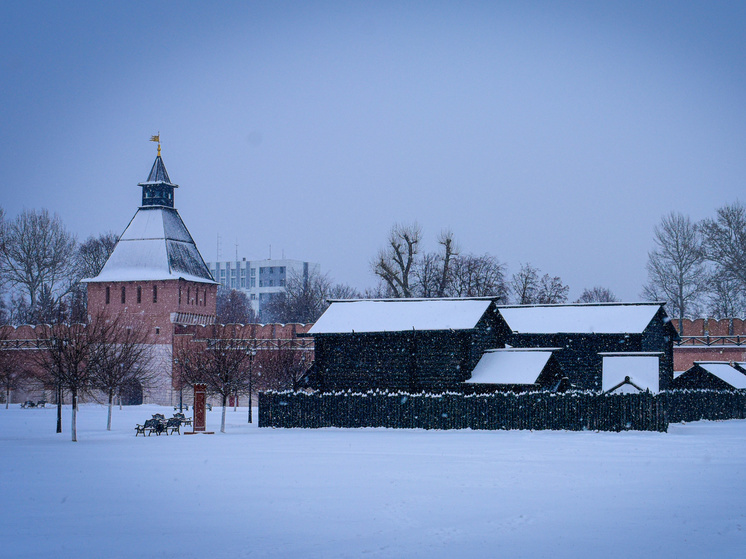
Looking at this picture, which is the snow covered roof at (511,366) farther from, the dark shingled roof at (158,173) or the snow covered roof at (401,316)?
the dark shingled roof at (158,173)

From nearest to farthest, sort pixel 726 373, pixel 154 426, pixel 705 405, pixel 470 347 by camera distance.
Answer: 1. pixel 154 426
2. pixel 470 347
3. pixel 705 405
4. pixel 726 373

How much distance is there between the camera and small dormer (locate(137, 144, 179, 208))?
6681 centimetres

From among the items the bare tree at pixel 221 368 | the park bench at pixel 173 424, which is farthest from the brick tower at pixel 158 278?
the park bench at pixel 173 424

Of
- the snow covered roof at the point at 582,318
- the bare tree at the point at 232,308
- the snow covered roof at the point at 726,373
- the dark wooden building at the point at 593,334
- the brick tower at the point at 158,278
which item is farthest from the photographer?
the bare tree at the point at 232,308

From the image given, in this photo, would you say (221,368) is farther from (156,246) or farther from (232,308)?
(232,308)

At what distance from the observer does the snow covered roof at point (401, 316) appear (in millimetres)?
38500

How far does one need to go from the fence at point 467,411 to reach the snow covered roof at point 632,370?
18.5 ft

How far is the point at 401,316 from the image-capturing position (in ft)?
131

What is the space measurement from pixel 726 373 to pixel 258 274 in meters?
135

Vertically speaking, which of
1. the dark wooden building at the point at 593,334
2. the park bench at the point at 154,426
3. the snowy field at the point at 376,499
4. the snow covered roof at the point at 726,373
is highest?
the dark wooden building at the point at 593,334

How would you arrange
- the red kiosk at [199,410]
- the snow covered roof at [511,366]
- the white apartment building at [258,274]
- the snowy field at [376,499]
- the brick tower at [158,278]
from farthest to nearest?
the white apartment building at [258,274] < the brick tower at [158,278] < the snow covered roof at [511,366] < the red kiosk at [199,410] < the snowy field at [376,499]

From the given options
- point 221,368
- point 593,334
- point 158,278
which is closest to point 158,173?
point 158,278

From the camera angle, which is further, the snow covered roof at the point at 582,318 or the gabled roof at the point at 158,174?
the gabled roof at the point at 158,174

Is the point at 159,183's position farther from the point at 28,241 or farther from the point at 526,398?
the point at 526,398
